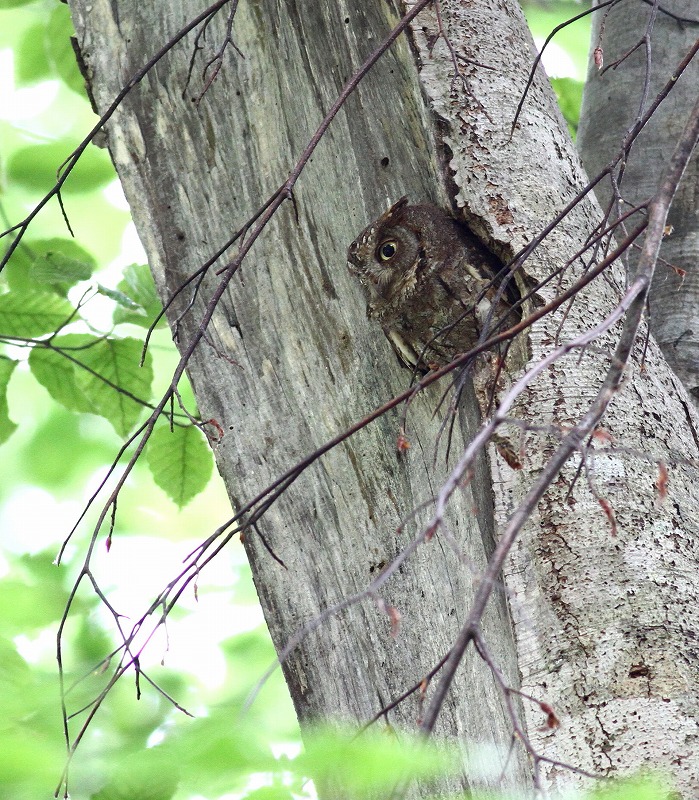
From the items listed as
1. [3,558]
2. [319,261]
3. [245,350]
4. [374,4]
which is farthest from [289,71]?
[3,558]

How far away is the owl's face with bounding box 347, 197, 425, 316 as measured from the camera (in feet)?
4.73

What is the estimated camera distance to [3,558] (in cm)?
486

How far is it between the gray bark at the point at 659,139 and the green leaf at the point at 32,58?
6.59 feet

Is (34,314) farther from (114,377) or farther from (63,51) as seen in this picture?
(63,51)

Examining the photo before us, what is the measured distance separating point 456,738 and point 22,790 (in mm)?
796

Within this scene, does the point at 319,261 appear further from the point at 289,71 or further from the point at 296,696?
the point at 296,696

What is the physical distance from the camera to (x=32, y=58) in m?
3.04

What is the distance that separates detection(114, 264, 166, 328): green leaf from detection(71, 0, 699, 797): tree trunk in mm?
603

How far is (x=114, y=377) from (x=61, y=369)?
0.57ft

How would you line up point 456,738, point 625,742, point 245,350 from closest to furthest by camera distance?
1. point 625,742
2. point 456,738
3. point 245,350

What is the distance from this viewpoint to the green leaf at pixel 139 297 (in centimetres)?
239

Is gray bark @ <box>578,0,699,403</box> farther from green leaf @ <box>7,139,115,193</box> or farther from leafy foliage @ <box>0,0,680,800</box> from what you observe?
green leaf @ <box>7,139,115,193</box>

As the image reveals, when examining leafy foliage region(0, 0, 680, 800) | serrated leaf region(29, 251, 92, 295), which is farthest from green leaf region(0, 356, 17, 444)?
serrated leaf region(29, 251, 92, 295)

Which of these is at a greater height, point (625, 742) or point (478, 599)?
point (478, 599)
